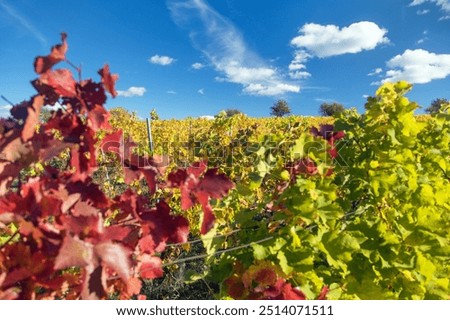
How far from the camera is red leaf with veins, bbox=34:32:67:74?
113 centimetres

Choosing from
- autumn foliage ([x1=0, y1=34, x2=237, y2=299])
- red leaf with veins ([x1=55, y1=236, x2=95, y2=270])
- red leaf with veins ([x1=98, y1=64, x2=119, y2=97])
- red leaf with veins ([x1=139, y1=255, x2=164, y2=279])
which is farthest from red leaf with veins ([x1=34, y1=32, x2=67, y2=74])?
red leaf with veins ([x1=139, y1=255, x2=164, y2=279])

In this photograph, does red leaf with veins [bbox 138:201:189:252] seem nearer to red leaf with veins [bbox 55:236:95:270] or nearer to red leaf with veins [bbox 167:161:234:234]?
red leaf with veins [bbox 167:161:234:234]

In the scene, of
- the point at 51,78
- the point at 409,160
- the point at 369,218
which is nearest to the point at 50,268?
the point at 51,78

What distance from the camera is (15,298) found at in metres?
1.19

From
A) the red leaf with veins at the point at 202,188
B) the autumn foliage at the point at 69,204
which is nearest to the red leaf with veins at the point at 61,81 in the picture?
the autumn foliage at the point at 69,204

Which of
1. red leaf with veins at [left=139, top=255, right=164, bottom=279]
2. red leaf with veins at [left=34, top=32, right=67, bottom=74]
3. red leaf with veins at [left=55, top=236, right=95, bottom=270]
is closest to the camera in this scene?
red leaf with veins at [left=55, top=236, right=95, bottom=270]

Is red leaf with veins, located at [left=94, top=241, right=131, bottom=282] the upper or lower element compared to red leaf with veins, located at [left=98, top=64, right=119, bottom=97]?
lower

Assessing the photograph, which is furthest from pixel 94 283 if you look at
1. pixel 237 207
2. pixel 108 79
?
pixel 237 207

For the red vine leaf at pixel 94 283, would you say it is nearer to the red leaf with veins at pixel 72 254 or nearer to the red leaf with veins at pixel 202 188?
the red leaf with veins at pixel 72 254

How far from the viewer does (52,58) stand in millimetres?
1135

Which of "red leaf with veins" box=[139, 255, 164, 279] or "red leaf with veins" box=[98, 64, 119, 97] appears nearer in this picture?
"red leaf with veins" box=[98, 64, 119, 97]

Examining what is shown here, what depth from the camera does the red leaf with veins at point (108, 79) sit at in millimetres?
1181

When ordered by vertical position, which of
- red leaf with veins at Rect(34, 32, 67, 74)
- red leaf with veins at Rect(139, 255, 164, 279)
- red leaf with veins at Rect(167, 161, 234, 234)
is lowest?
red leaf with veins at Rect(139, 255, 164, 279)

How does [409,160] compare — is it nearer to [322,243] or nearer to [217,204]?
[322,243]
